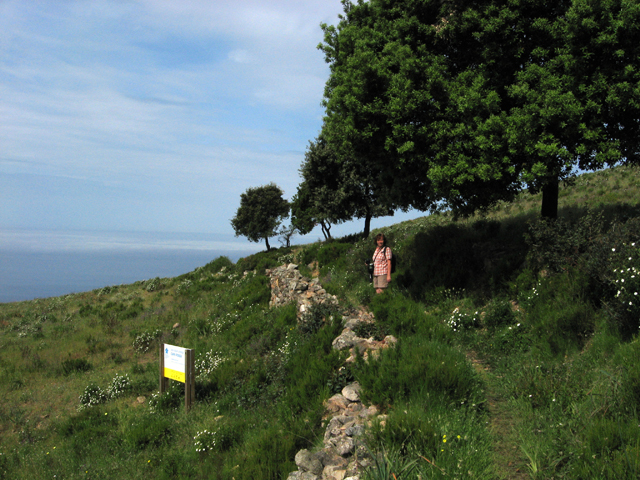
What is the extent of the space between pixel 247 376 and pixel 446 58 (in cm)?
1003

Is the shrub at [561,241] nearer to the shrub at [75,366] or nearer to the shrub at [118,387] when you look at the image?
the shrub at [118,387]

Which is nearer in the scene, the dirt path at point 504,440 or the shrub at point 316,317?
the dirt path at point 504,440

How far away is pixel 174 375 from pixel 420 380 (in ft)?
20.1

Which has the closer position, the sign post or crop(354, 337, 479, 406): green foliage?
crop(354, 337, 479, 406): green foliage

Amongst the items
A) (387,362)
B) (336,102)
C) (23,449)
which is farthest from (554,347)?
(23,449)

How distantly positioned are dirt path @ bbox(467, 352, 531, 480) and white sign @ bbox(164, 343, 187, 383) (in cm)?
638

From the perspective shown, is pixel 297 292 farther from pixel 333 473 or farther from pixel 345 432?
pixel 333 473

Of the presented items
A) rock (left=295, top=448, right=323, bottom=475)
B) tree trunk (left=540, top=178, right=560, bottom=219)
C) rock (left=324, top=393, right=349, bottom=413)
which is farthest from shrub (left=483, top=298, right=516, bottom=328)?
rock (left=295, top=448, right=323, bottom=475)

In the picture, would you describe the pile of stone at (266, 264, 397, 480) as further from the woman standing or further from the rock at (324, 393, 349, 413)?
the woman standing

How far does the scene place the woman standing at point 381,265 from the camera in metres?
11.3

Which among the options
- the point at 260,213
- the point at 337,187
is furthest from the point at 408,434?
the point at 260,213

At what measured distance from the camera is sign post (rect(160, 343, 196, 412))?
855 cm

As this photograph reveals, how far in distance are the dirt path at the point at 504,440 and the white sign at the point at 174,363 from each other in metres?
6.38

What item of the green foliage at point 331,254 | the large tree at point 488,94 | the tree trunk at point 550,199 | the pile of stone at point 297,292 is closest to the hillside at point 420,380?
the pile of stone at point 297,292
